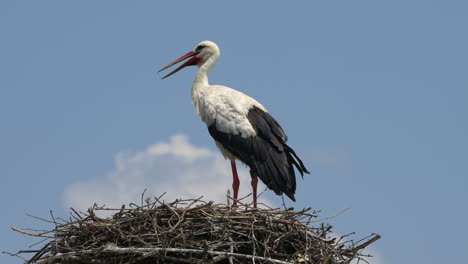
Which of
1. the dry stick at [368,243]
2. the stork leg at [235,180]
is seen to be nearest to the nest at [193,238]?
the dry stick at [368,243]

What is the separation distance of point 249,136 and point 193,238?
2.23m

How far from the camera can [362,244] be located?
794 centimetres

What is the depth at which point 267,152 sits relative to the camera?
30.7 feet

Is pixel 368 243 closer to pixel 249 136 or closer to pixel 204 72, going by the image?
pixel 249 136

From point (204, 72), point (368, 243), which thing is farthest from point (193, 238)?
point (204, 72)

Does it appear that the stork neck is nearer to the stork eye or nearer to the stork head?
the stork head

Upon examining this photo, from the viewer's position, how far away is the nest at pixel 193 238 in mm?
7395

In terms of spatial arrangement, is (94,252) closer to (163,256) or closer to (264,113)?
(163,256)

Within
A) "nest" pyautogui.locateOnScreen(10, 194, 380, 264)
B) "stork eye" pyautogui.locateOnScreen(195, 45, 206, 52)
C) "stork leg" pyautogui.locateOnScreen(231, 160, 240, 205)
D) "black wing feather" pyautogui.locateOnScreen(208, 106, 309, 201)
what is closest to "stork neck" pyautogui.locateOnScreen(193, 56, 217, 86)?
"stork eye" pyautogui.locateOnScreen(195, 45, 206, 52)

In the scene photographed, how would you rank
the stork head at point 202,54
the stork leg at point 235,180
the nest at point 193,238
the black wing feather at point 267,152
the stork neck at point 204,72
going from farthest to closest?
1. the stork head at point 202,54
2. the stork neck at point 204,72
3. the stork leg at point 235,180
4. the black wing feather at point 267,152
5. the nest at point 193,238

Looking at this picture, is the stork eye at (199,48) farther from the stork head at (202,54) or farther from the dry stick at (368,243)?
the dry stick at (368,243)

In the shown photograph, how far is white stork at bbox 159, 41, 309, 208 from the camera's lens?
30.2ft

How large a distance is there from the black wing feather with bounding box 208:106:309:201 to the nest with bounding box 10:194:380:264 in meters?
1.24

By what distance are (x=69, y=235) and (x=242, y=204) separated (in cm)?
162
